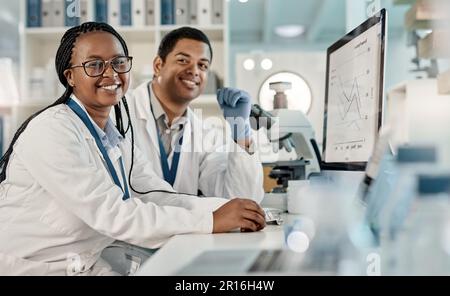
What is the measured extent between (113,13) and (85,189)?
0.43 metres

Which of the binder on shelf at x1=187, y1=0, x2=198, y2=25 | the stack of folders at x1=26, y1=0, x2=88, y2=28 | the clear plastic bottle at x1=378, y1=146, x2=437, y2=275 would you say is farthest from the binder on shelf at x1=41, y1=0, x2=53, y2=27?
the clear plastic bottle at x1=378, y1=146, x2=437, y2=275

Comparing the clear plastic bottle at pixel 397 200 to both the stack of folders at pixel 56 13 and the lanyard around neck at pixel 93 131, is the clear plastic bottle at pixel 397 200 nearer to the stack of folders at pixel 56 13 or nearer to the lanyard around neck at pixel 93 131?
the lanyard around neck at pixel 93 131

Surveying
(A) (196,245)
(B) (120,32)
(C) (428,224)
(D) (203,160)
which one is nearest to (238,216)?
(A) (196,245)

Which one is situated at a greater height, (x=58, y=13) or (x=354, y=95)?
(x=58, y=13)

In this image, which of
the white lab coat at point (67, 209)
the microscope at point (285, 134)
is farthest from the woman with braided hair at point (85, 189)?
the microscope at point (285, 134)

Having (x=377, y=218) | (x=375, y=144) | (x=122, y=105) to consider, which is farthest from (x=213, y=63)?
(x=377, y=218)

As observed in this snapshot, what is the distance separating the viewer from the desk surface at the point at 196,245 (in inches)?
33.4

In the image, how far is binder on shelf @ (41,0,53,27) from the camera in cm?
119

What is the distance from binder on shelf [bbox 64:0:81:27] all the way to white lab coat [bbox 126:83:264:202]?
20 cm

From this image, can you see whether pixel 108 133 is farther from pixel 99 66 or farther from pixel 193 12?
pixel 193 12

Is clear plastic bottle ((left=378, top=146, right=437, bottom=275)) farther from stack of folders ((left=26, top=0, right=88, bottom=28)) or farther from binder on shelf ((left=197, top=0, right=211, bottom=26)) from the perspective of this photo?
stack of folders ((left=26, top=0, right=88, bottom=28))

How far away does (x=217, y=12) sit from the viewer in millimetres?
1280
